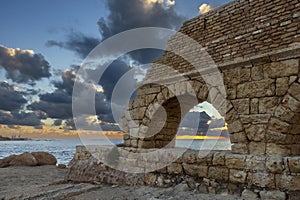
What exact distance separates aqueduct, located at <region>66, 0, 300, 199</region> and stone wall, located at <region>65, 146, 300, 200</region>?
1cm

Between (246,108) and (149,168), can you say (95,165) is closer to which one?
(149,168)

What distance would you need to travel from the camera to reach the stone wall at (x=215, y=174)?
3.48m

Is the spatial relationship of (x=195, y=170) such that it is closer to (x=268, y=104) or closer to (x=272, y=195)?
(x=272, y=195)

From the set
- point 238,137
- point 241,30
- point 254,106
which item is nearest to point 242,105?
point 254,106

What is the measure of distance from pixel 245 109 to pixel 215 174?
1185 mm

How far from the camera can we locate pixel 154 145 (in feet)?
19.8

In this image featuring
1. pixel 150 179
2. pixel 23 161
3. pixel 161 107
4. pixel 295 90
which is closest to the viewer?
pixel 295 90

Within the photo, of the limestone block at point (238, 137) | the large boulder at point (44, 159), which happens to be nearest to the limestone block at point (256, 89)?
the limestone block at point (238, 137)

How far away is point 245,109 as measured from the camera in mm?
4164

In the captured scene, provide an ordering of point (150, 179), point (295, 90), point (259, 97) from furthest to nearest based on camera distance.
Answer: point (150, 179)
point (259, 97)
point (295, 90)

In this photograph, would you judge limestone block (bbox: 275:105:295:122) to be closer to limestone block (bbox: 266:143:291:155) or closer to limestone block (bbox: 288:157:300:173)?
limestone block (bbox: 266:143:291:155)

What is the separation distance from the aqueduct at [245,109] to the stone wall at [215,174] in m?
0.01

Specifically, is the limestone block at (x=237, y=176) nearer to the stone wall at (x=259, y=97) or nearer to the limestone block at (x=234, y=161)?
the limestone block at (x=234, y=161)

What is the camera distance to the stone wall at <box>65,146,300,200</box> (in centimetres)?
348
